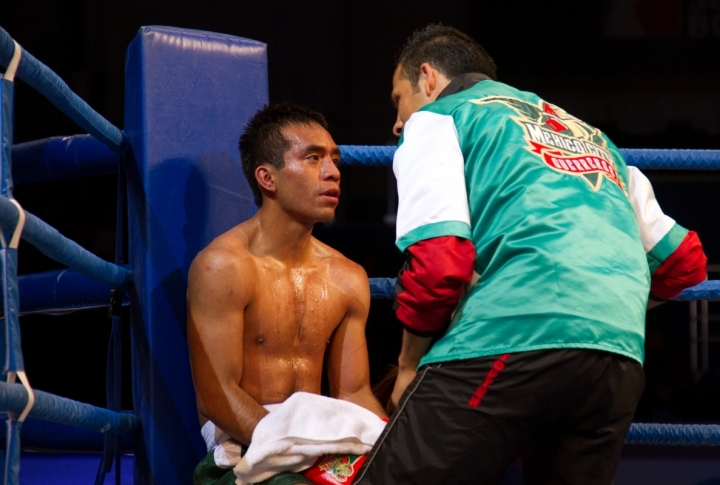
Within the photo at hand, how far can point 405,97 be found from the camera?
5.07 ft

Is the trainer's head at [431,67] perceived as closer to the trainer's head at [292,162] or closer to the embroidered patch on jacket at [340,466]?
the trainer's head at [292,162]

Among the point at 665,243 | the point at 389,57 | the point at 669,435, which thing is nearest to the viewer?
the point at 665,243

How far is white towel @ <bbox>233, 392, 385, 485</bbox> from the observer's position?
1.38 metres

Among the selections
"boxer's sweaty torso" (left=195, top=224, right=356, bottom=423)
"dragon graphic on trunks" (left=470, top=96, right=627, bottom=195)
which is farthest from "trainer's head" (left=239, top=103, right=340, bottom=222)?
"dragon graphic on trunks" (left=470, top=96, right=627, bottom=195)

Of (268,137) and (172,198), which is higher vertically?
(268,137)

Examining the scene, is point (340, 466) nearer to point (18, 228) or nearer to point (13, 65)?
point (18, 228)

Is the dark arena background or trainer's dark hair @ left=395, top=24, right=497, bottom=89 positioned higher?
trainer's dark hair @ left=395, top=24, right=497, bottom=89

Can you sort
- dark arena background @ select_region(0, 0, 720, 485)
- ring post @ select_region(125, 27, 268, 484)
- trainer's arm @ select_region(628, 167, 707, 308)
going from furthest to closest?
dark arena background @ select_region(0, 0, 720, 485), ring post @ select_region(125, 27, 268, 484), trainer's arm @ select_region(628, 167, 707, 308)

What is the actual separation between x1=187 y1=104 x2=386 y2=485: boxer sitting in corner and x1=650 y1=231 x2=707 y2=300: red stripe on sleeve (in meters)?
0.60

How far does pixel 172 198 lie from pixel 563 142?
2.60 ft

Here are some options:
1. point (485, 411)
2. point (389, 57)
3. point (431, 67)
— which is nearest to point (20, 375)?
point (485, 411)

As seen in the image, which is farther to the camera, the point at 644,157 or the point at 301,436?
the point at 644,157

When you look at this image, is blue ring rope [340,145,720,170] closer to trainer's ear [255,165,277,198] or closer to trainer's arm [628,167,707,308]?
trainer's ear [255,165,277,198]

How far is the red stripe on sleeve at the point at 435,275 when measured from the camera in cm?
121
